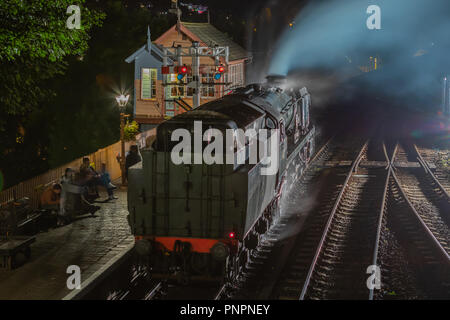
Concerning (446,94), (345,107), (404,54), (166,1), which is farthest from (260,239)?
(166,1)

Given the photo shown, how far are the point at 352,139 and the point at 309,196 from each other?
13.4m

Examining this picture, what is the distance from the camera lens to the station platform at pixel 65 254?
32.9 ft

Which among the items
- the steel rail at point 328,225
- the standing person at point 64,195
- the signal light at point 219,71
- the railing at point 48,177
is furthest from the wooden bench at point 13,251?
the signal light at point 219,71

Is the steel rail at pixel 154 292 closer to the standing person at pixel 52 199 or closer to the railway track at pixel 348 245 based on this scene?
the railway track at pixel 348 245

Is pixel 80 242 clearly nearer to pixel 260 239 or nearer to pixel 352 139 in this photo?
pixel 260 239

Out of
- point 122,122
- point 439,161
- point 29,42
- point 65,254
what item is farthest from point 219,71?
Result: point 439,161

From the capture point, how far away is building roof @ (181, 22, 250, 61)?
32697 mm

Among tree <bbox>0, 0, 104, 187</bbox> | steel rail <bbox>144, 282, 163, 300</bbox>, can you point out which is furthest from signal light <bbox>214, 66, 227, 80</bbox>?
steel rail <bbox>144, 282, 163, 300</bbox>

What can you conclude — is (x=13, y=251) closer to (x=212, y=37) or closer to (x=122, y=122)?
(x=122, y=122)

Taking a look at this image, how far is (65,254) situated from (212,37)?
24391 mm

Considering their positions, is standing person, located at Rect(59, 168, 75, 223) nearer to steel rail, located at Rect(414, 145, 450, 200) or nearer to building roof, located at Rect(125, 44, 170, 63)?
steel rail, located at Rect(414, 145, 450, 200)

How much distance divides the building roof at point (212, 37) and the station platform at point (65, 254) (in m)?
18.8

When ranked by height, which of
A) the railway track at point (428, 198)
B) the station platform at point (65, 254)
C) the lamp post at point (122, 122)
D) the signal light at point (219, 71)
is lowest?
the station platform at point (65, 254)
